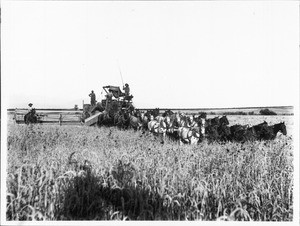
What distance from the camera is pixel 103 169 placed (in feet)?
19.6

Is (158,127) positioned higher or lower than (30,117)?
lower

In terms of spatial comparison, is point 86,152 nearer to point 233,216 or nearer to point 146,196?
point 146,196

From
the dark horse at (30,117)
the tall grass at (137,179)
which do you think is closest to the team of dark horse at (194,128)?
the tall grass at (137,179)

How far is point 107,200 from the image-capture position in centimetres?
564

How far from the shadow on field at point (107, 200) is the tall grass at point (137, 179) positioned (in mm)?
13

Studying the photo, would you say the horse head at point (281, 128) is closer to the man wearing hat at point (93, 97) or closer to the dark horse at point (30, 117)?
the man wearing hat at point (93, 97)

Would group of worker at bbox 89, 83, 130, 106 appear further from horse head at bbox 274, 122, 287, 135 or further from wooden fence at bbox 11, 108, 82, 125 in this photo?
horse head at bbox 274, 122, 287, 135

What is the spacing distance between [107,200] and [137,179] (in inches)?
20.7

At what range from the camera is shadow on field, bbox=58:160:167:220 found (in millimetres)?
5566

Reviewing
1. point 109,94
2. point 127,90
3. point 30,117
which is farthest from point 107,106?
point 30,117

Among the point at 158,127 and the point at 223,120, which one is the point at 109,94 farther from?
the point at 223,120

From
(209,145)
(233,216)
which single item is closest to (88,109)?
(209,145)

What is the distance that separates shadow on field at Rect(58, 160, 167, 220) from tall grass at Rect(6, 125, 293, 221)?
0.04ft
